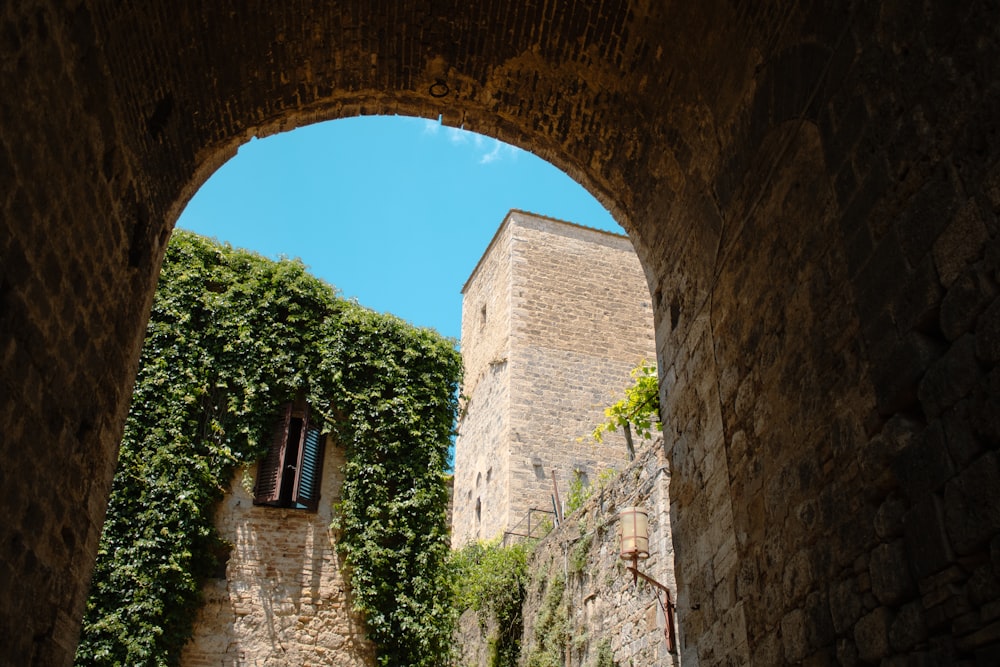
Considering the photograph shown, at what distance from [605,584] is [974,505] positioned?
27.3ft

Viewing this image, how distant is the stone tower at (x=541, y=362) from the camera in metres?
20.0

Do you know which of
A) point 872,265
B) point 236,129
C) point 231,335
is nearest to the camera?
point 872,265

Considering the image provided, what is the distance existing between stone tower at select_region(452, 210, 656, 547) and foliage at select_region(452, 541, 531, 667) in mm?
4275

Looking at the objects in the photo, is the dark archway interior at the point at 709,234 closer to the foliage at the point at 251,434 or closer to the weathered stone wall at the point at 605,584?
the weathered stone wall at the point at 605,584

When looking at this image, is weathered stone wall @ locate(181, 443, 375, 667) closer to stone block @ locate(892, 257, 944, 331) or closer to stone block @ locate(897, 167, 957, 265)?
stone block @ locate(892, 257, 944, 331)

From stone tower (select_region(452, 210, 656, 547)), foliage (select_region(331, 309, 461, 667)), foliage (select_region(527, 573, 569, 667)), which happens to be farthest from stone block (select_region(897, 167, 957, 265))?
stone tower (select_region(452, 210, 656, 547))

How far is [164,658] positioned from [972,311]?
352 inches

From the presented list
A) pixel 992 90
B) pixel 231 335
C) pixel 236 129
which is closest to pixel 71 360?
pixel 236 129

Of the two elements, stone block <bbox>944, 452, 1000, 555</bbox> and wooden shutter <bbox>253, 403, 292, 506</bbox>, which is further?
wooden shutter <bbox>253, 403, 292, 506</bbox>

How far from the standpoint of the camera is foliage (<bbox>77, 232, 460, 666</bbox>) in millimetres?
9781

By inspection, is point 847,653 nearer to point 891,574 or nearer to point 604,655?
point 891,574

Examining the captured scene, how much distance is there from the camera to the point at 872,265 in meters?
3.60

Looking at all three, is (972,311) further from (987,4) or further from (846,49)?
(846,49)

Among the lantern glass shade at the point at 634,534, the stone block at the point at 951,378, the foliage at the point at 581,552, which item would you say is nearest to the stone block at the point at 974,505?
the stone block at the point at 951,378
